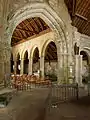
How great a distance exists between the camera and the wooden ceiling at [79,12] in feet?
43.1

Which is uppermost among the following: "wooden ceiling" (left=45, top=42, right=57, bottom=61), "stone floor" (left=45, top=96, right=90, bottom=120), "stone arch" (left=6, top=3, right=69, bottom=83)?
"stone arch" (left=6, top=3, right=69, bottom=83)

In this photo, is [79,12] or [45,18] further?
[79,12]

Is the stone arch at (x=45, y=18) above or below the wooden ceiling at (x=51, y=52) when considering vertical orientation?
above

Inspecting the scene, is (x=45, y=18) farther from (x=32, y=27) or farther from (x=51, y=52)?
(x=51, y=52)

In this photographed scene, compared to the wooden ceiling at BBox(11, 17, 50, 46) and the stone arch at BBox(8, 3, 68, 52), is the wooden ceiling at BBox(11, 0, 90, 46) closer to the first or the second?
the wooden ceiling at BBox(11, 17, 50, 46)

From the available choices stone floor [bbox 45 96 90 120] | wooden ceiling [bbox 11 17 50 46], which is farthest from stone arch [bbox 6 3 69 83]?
stone floor [bbox 45 96 90 120]

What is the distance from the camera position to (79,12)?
1422 centimetres

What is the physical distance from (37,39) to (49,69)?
429cm

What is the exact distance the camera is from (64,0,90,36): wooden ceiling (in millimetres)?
13148

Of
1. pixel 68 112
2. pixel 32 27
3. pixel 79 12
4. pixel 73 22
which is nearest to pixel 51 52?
pixel 32 27

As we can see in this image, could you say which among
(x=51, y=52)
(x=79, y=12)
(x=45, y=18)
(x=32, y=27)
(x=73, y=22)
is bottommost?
(x=51, y=52)

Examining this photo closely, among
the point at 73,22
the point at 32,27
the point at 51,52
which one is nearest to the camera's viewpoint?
the point at 73,22

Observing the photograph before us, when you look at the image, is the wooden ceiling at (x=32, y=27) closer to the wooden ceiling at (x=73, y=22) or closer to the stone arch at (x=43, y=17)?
the wooden ceiling at (x=73, y=22)

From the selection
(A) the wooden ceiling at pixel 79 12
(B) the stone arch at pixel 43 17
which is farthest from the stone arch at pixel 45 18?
(A) the wooden ceiling at pixel 79 12
